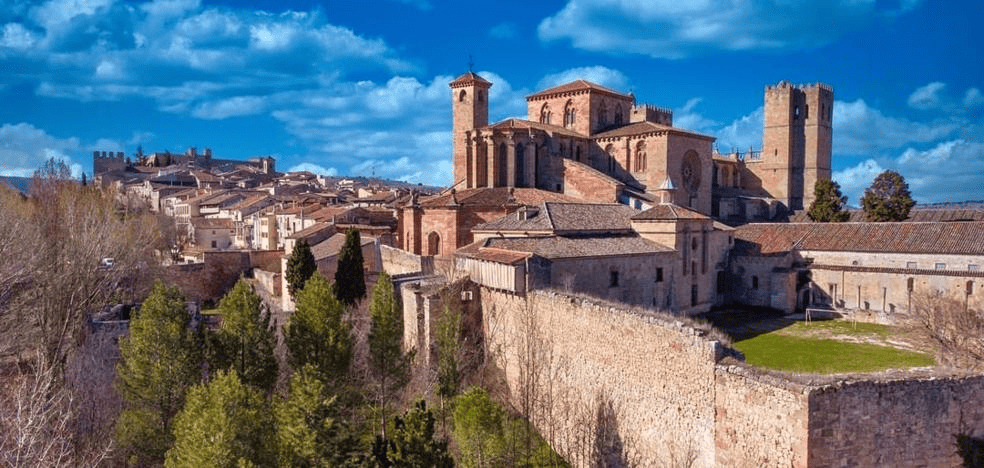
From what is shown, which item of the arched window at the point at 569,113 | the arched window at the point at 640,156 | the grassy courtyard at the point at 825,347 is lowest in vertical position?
the grassy courtyard at the point at 825,347

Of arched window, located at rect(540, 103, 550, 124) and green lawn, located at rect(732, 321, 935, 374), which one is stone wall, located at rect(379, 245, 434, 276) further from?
arched window, located at rect(540, 103, 550, 124)

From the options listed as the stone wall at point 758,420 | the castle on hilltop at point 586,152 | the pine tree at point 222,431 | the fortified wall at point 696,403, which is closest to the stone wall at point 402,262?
the castle on hilltop at point 586,152

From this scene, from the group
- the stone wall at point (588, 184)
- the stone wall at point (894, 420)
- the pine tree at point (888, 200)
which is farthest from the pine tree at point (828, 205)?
the stone wall at point (894, 420)

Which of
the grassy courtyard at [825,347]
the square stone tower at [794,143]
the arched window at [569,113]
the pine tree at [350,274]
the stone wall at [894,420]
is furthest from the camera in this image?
the square stone tower at [794,143]

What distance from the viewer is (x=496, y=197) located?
27.5m

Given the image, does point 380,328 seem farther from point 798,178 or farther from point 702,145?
point 798,178

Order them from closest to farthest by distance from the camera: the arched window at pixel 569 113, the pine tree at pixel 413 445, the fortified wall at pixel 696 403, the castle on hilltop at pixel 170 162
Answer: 1. the fortified wall at pixel 696 403
2. the pine tree at pixel 413 445
3. the arched window at pixel 569 113
4. the castle on hilltop at pixel 170 162

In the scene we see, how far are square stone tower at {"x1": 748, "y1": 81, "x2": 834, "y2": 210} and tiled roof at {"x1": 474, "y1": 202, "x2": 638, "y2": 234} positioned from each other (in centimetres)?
3034

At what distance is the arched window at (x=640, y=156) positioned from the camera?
32.3m

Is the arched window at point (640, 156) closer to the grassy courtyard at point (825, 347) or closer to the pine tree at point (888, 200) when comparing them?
the grassy courtyard at point (825, 347)

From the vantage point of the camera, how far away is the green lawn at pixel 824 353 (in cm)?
1775

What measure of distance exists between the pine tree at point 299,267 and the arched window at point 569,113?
1808cm

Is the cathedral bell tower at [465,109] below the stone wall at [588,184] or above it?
above

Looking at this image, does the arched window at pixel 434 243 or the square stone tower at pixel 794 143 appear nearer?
the arched window at pixel 434 243
